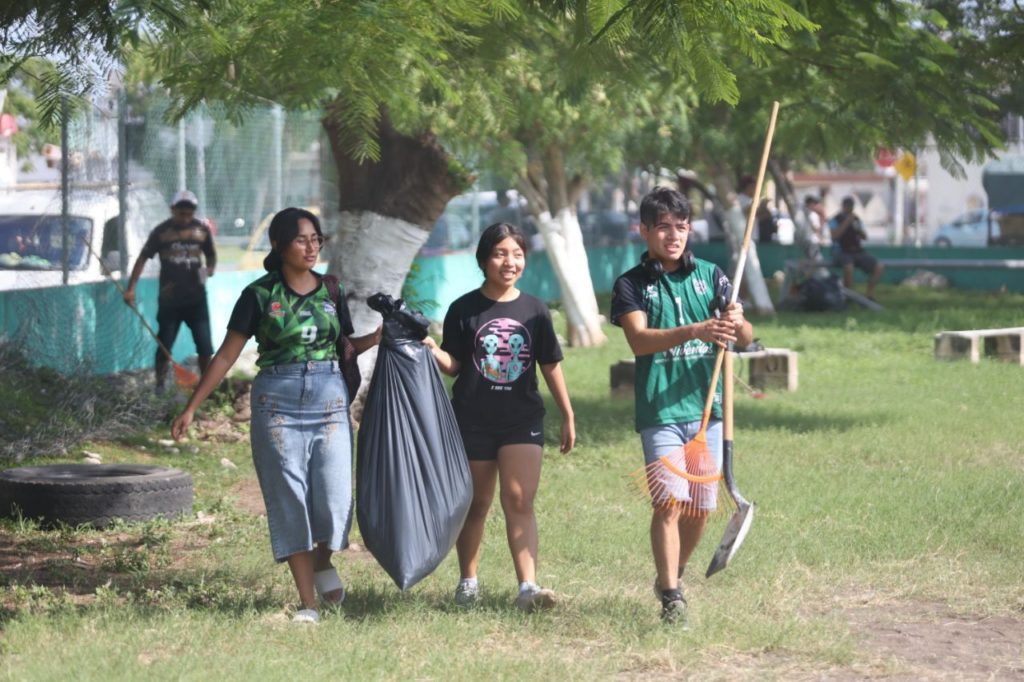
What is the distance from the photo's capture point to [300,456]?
5746mm

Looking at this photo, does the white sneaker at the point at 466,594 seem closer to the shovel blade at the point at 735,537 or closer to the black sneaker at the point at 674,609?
the black sneaker at the point at 674,609

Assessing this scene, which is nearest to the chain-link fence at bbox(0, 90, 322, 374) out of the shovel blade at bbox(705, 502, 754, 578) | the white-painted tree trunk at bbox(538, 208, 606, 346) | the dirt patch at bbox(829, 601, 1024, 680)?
the white-painted tree trunk at bbox(538, 208, 606, 346)

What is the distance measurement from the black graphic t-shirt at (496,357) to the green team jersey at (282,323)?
1.62 ft

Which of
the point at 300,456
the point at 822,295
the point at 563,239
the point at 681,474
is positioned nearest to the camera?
the point at 681,474

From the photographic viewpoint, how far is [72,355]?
1225 centimetres

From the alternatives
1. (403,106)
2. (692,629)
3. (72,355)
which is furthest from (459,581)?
(72,355)

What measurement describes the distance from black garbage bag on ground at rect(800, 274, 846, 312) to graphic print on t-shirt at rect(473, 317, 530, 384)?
1692 cm

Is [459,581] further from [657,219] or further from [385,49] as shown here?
[385,49]

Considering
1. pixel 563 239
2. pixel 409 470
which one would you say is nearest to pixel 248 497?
pixel 409 470

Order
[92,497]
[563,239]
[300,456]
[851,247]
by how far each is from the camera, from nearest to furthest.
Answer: [300,456] < [92,497] < [563,239] < [851,247]

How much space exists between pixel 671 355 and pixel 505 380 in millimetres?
680

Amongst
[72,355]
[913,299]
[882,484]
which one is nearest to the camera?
[882,484]

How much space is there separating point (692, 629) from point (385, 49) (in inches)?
104

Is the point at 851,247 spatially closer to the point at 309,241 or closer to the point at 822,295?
the point at 822,295
